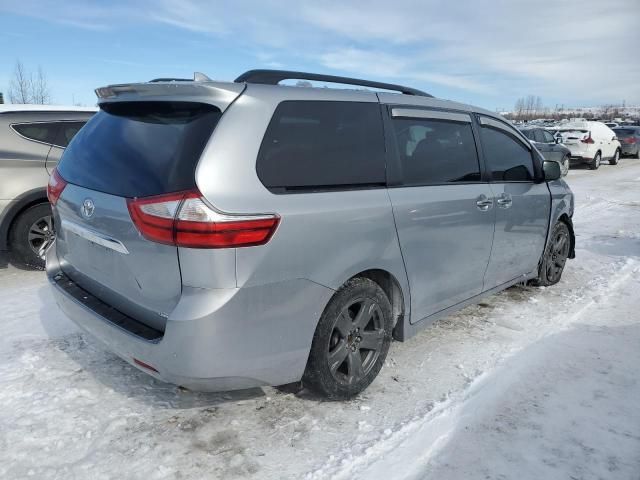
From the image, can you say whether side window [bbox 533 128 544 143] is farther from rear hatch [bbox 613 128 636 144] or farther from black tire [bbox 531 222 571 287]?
black tire [bbox 531 222 571 287]

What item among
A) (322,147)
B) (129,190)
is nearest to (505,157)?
(322,147)

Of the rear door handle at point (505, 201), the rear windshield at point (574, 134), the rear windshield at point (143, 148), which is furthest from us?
the rear windshield at point (574, 134)

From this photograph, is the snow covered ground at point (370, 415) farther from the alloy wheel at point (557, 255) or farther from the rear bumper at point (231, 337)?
the alloy wheel at point (557, 255)

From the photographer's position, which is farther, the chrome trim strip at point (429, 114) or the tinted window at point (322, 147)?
the chrome trim strip at point (429, 114)

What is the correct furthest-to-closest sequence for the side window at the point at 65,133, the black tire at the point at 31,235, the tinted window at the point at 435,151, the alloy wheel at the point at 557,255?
the side window at the point at 65,133, the black tire at the point at 31,235, the alloy wheel at the point at 557,255, the tinted window at the point at 435,151

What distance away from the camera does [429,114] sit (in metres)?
3.51

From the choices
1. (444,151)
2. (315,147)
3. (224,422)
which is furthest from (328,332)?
(444,151)

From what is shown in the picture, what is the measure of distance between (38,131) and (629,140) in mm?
26684

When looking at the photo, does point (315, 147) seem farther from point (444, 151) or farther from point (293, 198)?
point (444, 151)

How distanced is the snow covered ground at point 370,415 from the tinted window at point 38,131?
219 centimetres

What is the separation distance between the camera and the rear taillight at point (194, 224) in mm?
2219

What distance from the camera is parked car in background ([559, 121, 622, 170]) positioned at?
62.7 ft

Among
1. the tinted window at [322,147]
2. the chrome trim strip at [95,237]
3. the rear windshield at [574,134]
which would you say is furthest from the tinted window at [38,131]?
the rear windshield at [574,134]

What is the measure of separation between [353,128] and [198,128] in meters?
0.96
